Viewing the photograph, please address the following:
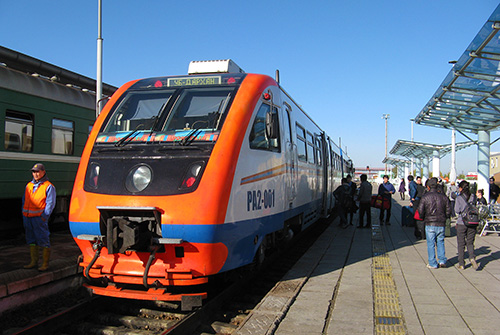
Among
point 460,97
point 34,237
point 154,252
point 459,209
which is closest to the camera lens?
point 154,252

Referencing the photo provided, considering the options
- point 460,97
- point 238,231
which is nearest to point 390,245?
point 460,97

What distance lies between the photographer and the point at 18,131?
9.38 m

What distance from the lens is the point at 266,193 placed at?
6.17 m

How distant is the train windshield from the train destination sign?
12 cm

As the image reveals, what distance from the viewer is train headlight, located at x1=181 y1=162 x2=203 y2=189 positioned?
5.03 m

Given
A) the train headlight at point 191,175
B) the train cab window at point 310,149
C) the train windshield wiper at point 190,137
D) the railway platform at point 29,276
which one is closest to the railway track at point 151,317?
the railway platform at point 29,276

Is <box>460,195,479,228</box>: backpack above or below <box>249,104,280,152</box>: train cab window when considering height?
below

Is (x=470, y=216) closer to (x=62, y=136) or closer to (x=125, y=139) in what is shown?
(x=125, y=139)

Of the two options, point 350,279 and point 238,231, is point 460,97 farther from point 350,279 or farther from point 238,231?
point 238,231

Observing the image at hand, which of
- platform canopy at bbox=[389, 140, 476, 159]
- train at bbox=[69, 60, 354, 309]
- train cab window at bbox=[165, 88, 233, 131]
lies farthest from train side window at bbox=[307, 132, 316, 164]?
platform canopy at bbox=[389, 140, 476, 159]

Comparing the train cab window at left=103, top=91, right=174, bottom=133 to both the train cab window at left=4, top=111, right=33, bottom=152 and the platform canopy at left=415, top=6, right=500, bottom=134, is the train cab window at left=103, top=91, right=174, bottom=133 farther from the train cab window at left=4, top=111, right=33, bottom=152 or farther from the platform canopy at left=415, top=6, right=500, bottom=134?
the platform canopy at left=415, top=6, right=500, bottom=134

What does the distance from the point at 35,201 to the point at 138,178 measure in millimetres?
2308

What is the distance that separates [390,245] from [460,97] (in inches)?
202

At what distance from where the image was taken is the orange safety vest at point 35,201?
6.51 meters
